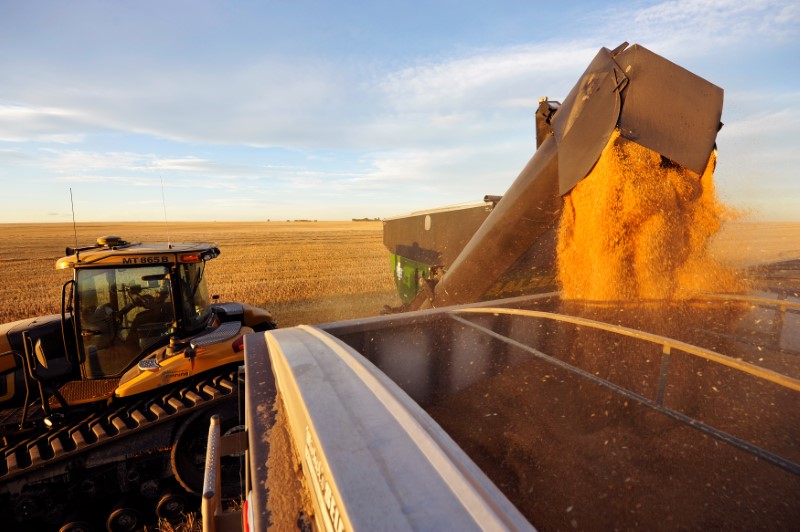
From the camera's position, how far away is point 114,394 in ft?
13.8

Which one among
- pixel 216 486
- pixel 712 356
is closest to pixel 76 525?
pixel 216 486

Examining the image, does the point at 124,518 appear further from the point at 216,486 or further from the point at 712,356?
the point at 712,356

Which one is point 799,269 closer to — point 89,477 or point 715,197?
point 715,197

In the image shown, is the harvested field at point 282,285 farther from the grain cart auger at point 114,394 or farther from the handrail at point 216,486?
the handrail at point 216,486

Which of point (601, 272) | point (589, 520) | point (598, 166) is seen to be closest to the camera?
point (589, 520)

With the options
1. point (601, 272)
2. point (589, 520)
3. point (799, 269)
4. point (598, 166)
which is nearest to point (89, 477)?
point (589, 520)

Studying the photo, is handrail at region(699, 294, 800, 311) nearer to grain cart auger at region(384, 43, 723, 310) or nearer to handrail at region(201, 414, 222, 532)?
grain cart auger at region(384, 43, 723, 310)

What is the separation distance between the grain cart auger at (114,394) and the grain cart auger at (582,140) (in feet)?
9.32

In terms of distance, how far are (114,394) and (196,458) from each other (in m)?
1.09

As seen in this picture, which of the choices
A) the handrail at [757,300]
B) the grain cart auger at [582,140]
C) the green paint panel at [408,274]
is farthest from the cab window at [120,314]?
the handrail at [757,300]

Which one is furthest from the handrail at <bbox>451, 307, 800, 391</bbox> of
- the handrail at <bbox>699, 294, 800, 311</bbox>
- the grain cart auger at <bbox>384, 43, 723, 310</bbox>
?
the grain cart auger at <bbox>384, 43, 723, 310</bbox>

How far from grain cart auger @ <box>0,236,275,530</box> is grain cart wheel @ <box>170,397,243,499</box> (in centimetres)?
1

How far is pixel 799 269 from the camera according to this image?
15.4 ft

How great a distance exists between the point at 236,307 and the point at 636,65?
5.35 metres
